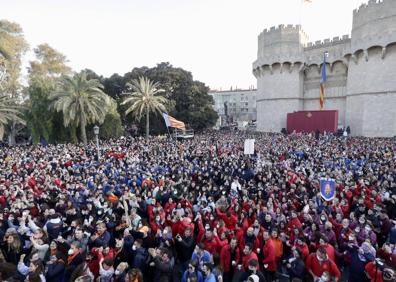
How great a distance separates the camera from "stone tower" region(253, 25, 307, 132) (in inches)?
1609

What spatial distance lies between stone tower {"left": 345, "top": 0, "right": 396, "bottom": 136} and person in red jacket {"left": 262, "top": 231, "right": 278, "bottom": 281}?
1297 inches

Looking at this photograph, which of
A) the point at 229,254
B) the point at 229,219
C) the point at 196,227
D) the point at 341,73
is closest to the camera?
the point at 229,254

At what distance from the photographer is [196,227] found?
7.83m

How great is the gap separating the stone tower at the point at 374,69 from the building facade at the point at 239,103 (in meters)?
60.0

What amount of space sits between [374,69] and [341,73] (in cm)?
586

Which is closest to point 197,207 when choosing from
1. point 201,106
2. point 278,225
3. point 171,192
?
point 171,192

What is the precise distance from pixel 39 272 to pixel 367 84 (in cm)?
3779

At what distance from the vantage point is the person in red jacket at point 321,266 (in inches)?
206

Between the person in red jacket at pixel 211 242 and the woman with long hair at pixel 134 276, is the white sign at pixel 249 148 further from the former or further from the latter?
the woman with long hair at pixel 134 276

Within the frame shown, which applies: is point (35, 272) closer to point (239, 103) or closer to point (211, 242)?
point (211, 242)

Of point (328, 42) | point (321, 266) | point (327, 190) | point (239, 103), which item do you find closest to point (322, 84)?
point (328, 42)

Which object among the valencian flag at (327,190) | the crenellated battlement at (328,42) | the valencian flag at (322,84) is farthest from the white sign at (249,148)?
the crenellated battlement at (328,42)

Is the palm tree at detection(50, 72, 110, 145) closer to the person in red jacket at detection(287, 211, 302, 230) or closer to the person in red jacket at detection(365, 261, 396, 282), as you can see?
the person in red jacket at detection(287, 211, 302, 230)

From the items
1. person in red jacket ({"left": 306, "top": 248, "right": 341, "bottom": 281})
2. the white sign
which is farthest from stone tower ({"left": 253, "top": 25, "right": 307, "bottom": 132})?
person in red jacket ({"left": 306, "top": 248, "right": 341, "bottom": 281})
